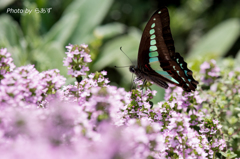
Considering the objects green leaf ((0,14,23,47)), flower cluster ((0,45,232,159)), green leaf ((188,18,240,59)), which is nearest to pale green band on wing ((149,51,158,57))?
flower cluster ((0,45,232,159))

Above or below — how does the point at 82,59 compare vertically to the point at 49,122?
above

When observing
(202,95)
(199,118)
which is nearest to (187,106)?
(199,118)

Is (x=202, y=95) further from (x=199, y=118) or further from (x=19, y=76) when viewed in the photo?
(x=19, y=76)

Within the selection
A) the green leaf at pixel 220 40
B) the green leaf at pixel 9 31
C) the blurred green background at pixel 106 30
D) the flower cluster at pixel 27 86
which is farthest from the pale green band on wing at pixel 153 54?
the green leaf at pixel 220 40

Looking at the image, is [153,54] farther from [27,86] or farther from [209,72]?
[27,86]

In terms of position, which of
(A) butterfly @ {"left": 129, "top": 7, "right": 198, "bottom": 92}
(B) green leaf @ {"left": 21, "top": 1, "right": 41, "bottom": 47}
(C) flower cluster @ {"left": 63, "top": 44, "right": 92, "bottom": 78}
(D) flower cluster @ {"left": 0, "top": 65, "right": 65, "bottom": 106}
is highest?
(B) green leaf @ {"left": 21, "top": 1, "right": 41, "bottom": 47}

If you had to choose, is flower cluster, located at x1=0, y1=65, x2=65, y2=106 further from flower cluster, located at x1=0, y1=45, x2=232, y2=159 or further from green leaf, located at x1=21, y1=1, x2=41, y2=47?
green leaf, located at x1=21, y1=1, x2=41, y2=47
